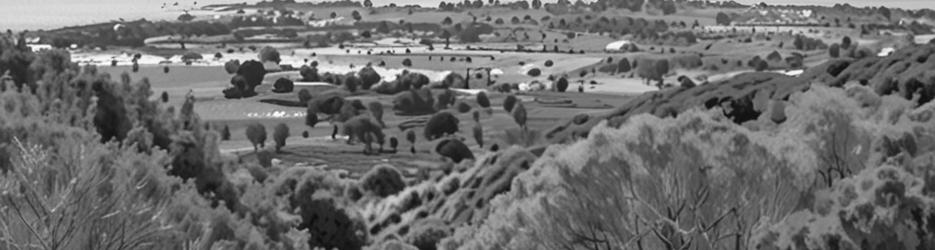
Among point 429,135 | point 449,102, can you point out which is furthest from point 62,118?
point 449,102

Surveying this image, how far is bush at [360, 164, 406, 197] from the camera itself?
4366 centimetres

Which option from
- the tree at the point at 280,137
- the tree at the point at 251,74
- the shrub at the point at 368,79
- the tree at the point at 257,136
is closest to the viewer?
the tree at the point at 280,137

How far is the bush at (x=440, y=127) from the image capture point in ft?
257

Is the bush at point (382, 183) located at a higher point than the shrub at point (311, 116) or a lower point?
higher

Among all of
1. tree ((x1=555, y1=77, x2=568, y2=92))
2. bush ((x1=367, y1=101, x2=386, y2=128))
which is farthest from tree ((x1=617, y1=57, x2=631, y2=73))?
bush ((x1=367, y1=101, x2=386, y2=128))

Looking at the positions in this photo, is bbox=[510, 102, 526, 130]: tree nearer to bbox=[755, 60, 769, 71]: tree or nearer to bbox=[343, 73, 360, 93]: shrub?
bbox=[343, 73, 360, 93]: shrub

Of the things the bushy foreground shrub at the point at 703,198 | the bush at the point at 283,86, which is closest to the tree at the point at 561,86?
the bush at the point at 283,86

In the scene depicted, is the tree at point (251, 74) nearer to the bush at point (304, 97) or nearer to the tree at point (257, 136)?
Answer: the bush at point (304, 97)

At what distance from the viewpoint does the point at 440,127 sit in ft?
262

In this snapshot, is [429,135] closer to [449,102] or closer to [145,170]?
[449,102]

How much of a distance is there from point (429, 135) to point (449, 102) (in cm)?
1834

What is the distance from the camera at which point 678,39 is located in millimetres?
180875

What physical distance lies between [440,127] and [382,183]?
35502mm

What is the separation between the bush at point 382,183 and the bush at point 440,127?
102ft
